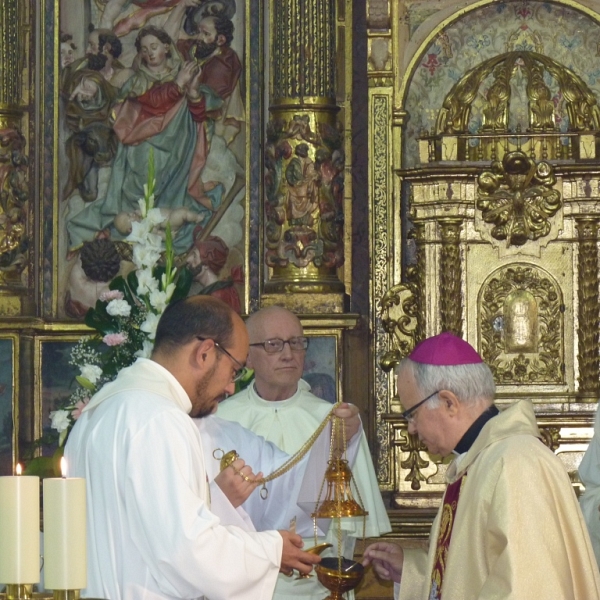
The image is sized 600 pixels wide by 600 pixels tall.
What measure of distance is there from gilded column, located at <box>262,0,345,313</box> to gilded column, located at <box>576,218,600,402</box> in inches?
62.9

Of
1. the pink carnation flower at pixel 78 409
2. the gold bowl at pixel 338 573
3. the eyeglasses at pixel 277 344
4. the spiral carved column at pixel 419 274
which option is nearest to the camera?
the gold bowl at pixel 338 573

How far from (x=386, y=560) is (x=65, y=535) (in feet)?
8.96

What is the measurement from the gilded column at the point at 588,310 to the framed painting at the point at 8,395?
372 cm

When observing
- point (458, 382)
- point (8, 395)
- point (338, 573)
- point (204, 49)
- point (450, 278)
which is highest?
point (204, 49)

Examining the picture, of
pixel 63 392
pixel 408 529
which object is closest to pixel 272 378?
pixel 408 529

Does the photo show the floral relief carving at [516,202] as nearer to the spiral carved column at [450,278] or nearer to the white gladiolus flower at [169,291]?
the spiral carved column at [450,278]

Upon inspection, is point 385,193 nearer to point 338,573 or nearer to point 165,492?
point 338,573

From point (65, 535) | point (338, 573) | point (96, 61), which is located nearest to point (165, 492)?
point (338, 573)

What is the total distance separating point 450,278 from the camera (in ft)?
31.2

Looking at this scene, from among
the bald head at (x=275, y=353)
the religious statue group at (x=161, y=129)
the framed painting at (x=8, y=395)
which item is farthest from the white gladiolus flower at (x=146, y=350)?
the religious statue group at (x=161, y=129)

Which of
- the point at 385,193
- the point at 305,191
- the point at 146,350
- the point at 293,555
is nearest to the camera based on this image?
the point at 293,555

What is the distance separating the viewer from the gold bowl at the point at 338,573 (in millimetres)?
5344

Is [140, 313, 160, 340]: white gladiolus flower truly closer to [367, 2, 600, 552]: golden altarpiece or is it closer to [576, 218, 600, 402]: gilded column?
[367, 2, 600, 552]: golden altarpiece

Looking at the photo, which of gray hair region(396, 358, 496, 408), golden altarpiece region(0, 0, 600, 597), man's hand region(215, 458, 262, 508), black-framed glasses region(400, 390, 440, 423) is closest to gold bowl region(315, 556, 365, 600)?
man's hand region(215, 458, 262, 508)
